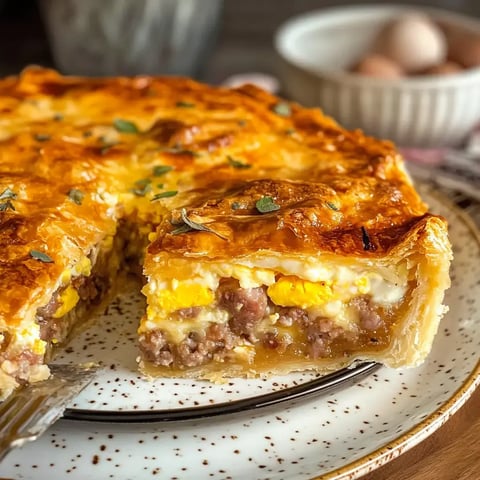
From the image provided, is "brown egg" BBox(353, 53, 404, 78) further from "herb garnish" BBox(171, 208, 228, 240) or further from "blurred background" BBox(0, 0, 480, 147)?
"herb garnish" BBox(171, 208, 228, 240)

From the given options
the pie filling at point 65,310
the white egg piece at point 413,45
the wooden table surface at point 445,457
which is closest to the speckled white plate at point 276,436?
the wooden table surface at point 445,457

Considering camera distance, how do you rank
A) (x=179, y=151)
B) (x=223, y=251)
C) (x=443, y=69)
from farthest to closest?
(x=443, y=69), (x=179, y=151), (x=223, y=251)

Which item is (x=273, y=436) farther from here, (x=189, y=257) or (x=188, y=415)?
(x=189, y=257)

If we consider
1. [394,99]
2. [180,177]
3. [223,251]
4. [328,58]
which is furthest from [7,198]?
[328,58]

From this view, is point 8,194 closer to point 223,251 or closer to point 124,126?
point 124,126

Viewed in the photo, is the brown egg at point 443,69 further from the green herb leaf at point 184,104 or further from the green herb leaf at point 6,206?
the green herb leaf at point 6,206

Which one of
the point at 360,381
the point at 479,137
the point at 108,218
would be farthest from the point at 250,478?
the point at 479,137
